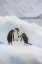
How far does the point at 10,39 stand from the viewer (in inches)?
57.6

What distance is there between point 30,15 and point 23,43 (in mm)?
2328

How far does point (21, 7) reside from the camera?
3.89 m

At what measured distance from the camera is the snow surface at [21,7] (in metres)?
3.82

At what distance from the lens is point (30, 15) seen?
12.4 ft

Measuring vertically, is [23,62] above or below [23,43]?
below

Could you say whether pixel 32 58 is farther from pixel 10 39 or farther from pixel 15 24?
pixel 15 24

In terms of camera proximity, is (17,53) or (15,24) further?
(15,24)

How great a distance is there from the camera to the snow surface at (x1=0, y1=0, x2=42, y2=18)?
12.5 ft

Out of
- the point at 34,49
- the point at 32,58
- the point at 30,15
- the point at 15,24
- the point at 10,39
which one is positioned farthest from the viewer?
the point at 30,15

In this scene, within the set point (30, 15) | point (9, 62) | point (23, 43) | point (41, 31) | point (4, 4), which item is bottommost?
point (9, 62)

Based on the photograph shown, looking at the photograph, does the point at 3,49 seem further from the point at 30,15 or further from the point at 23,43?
the point at 30,15

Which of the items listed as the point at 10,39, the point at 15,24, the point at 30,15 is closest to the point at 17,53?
the point at 10,39

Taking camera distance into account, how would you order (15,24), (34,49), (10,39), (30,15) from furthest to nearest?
1. (30,15)
2. (15,24)
3. (10,39)
4. (34,49)

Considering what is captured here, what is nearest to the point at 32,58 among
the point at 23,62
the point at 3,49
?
the point at 23,62
